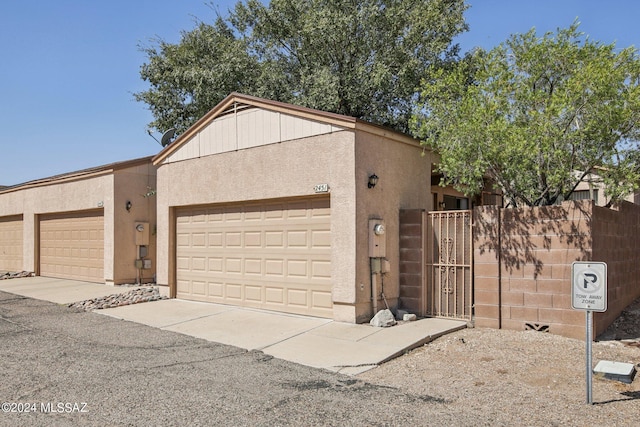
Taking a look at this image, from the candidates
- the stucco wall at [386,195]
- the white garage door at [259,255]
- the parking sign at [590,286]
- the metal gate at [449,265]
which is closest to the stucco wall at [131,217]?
the white garage door at [259,255]

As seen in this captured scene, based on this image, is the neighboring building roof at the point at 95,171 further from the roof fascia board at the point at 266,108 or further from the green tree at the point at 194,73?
the green tree at the point at 194,73

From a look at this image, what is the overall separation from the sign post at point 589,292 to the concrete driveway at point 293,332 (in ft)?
8.52

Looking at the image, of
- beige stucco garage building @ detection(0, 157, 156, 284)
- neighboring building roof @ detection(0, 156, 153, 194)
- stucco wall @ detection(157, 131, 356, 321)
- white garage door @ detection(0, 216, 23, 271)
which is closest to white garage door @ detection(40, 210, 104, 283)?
beige stucco garage building @ detection(0, 157, 156, 284)

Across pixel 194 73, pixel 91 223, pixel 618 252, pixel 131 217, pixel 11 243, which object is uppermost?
pixel 194 73

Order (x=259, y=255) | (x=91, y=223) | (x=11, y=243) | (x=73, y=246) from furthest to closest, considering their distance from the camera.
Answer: (x=11, y=243) < (x=73, y=246) < (x=91, y=223) < (x=259, y=255)

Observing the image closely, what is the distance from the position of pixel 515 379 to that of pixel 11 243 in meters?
20.0

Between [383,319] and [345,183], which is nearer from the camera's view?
[383,319]

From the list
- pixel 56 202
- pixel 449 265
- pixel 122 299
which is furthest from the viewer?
pixel 56 202

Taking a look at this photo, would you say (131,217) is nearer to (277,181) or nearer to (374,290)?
(277,181)

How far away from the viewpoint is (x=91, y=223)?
16.0 m

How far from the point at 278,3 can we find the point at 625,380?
1660 centimetres

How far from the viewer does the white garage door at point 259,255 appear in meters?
9.75

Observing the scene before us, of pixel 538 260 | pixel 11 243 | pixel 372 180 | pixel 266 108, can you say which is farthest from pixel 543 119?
pixel 11 243

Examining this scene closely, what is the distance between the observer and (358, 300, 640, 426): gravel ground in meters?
5.03
